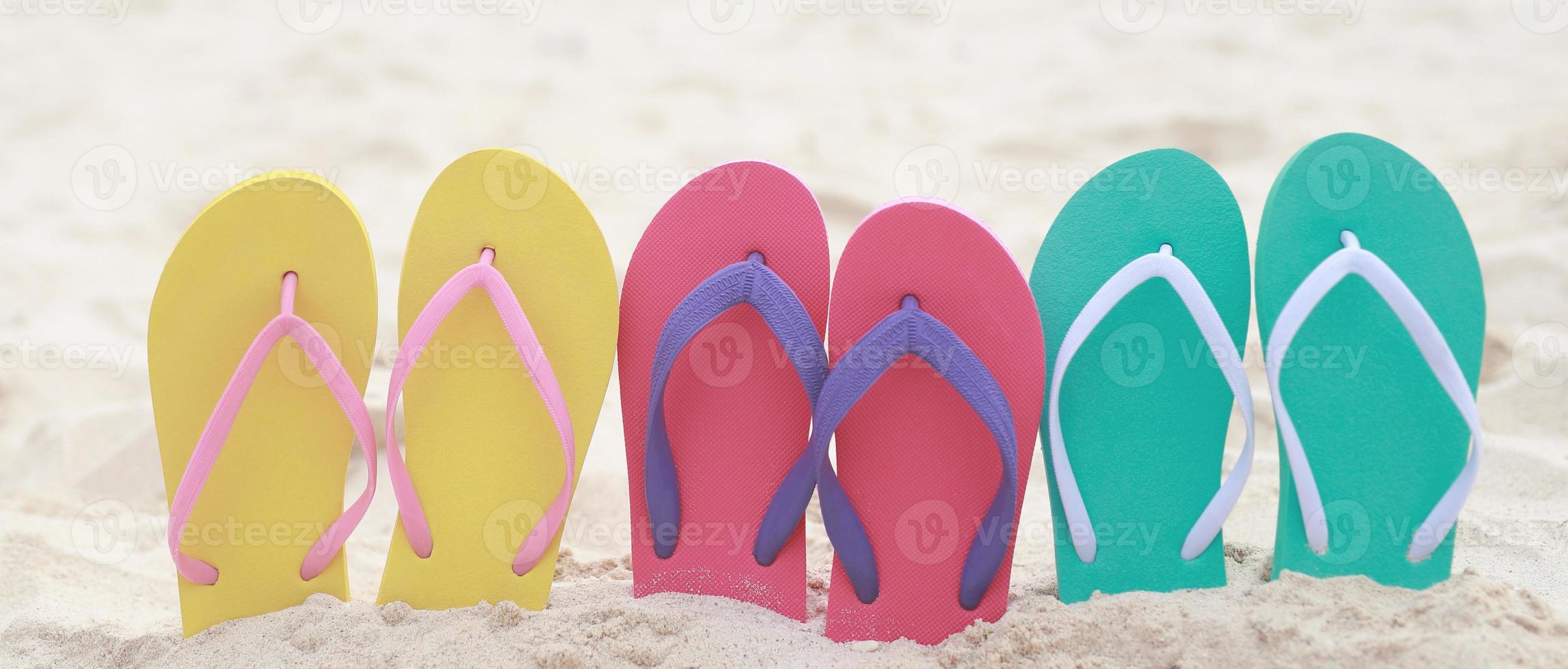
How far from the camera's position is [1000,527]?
4.45 ft

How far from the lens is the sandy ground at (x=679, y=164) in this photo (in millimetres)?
1345

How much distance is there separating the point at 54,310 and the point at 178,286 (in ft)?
5.62

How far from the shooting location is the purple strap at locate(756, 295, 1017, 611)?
4.26 feet

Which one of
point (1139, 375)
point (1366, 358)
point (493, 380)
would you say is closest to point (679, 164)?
point (493, 380)

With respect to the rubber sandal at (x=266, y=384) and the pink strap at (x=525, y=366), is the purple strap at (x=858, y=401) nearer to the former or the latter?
the pink strap at (x=525, y=366)

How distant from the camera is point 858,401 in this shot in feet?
4.35

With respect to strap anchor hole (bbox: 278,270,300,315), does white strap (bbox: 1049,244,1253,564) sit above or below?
below

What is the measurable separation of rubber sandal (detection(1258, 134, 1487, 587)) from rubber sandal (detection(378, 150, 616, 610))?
91cm

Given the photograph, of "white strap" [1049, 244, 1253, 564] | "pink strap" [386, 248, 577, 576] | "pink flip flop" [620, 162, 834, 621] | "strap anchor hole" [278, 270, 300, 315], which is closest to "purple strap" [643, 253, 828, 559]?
"pink flip flop" [620, 162, 834, 621]

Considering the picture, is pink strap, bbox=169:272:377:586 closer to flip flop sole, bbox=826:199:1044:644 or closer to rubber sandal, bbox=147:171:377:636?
rubber sandal, bbox=147:171:377:636

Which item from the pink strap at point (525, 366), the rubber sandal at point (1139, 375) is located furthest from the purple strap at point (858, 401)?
the pink strap at point (525, 366)

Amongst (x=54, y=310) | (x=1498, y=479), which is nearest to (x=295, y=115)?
(x=54, y=310)

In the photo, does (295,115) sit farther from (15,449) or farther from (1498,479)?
(1498,479)

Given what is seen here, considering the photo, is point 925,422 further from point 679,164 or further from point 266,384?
point 679,164
